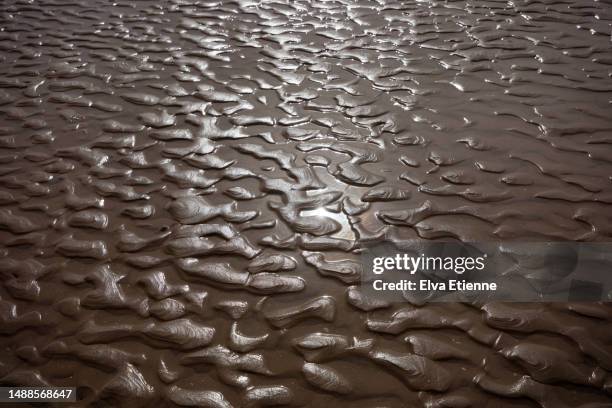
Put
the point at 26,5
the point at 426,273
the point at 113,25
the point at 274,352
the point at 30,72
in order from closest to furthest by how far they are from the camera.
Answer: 1. the point at 274,352
2. the point at 426,273
3. the point at 30,72
4. the point at 113,25
5. the point at 26,5

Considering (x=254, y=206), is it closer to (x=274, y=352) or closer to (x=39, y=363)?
(x=274, y=352)

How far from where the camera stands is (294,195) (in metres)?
1.46

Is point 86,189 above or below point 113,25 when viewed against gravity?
below

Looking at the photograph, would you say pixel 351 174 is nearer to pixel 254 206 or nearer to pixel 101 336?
pixel 254 206

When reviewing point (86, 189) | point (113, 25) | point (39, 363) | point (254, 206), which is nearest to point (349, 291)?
point (254, 206)

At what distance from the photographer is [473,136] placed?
1629mm

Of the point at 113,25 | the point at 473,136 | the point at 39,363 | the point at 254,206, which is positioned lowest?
the point at 39,363

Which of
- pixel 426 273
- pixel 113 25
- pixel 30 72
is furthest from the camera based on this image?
pixel 113 25

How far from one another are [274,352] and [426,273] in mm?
454

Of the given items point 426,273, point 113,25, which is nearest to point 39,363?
point 426,273

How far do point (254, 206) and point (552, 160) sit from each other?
39.1 inches

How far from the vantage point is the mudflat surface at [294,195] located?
3.48ft

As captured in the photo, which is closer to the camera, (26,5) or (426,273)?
(426,273)

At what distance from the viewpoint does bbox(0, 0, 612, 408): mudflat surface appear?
3.48ft
